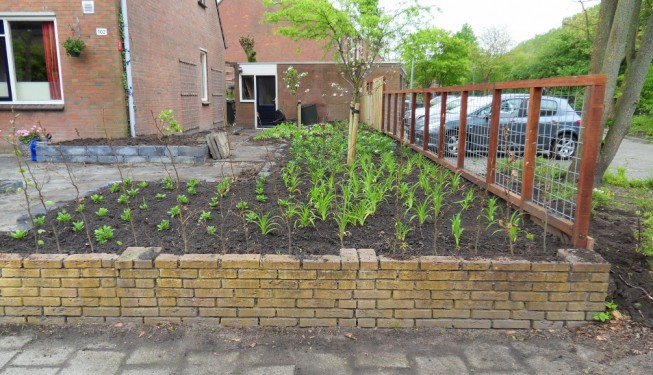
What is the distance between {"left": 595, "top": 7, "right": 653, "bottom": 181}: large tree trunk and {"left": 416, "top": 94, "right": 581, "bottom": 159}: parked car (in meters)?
1.58

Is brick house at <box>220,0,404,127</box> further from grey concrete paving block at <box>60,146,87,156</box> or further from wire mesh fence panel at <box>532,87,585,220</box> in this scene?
wire mesh fence panel at <box>532,87,585,220</box>

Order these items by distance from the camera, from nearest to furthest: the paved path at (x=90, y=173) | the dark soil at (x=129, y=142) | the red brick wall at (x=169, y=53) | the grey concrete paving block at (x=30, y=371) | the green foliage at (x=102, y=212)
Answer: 1. the grey concrete paving block at (x=30, y=371)
2. the green foliage at (x=102, y=212)
3. the paved path at (x=90, y=173)
4. the dark soil at (x=129, y=142)
5. the red brick wall at (x=169, y=53)

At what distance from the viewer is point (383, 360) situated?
8.76 feet

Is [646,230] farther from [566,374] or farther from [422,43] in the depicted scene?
[422,43]

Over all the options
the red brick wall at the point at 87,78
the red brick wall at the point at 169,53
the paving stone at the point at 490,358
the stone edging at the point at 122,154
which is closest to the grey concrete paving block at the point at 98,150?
the stone edging at the point at 122,154

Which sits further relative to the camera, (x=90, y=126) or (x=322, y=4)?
(x=90, y=126)

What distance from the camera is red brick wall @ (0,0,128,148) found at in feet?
32.5

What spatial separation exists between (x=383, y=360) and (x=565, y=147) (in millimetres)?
2324

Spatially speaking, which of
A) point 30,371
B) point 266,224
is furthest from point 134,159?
point 30,371

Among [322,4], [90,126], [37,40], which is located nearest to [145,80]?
[90,126]

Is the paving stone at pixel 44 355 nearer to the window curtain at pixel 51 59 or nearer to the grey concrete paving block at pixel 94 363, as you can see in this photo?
the grey concrete paving block at pixel 94 363

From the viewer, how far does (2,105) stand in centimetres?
1050

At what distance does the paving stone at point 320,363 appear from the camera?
2.56m

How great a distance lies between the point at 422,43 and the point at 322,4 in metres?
2.58
